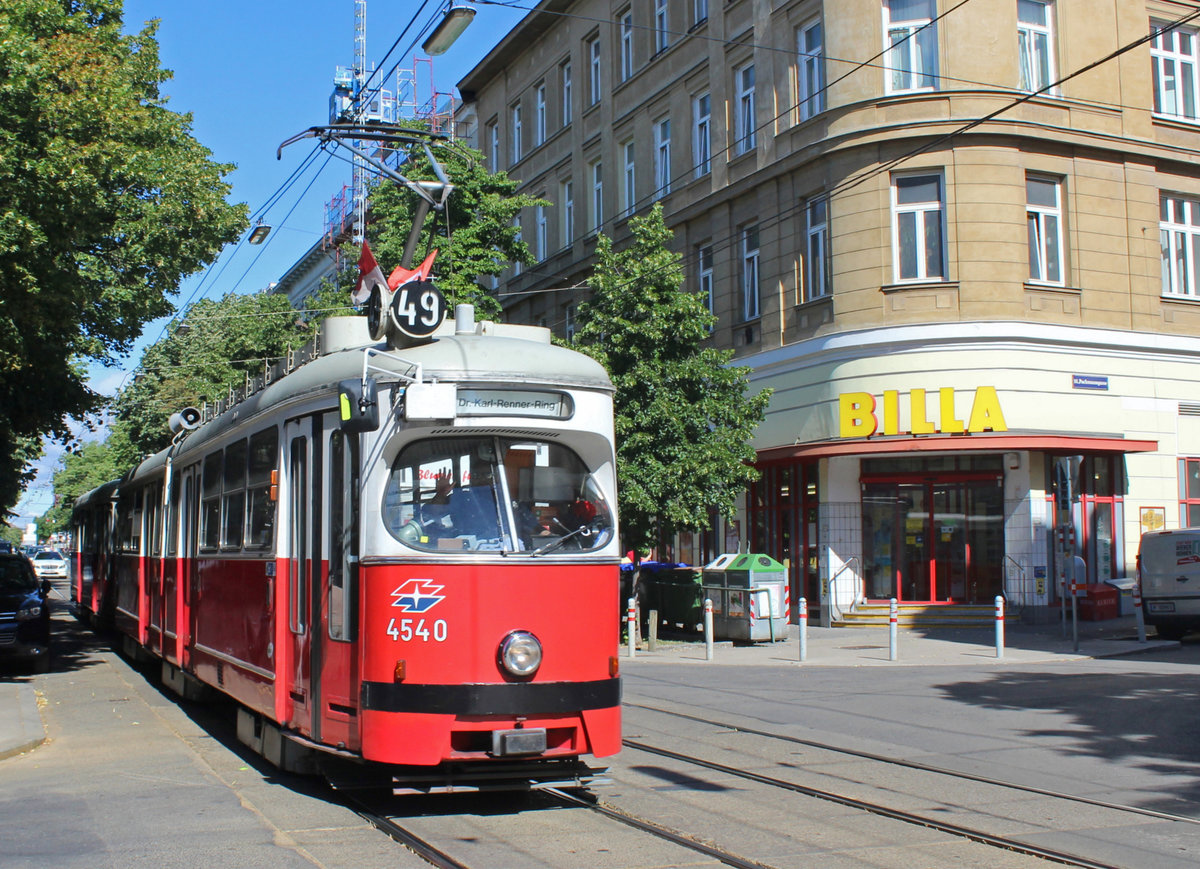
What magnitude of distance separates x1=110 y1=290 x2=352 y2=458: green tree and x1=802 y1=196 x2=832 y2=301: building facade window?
20.9m

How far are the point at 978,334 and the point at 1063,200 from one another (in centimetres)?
363

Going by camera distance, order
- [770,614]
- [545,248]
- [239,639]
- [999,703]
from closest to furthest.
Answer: [239,639] < [999,703] < [770,614] < [545,248]

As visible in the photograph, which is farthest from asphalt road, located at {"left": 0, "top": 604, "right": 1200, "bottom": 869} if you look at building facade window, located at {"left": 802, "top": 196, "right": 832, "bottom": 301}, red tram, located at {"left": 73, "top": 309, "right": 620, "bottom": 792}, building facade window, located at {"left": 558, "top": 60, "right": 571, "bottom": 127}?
building facade window, located at {"left": 558, "top": 60, "right": 571, "bottom": 127}

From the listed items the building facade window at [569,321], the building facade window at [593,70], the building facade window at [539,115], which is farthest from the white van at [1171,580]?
the building facade window at [539,115]

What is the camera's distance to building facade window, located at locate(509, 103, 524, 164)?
40.6m

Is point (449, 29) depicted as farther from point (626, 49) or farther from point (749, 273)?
point (626, 49)

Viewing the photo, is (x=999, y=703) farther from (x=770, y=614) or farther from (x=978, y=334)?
(x=978, y=334)

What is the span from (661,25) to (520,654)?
2687 centimetres

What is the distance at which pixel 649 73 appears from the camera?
31969 millimetres

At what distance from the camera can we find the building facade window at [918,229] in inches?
945

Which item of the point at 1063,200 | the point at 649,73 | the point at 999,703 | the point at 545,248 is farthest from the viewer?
the point at 545,248

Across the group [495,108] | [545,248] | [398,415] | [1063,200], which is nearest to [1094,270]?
[1063,200]

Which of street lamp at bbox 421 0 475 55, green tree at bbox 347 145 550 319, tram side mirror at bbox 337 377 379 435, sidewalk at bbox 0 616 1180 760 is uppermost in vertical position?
green tree at bbox 347 145 550 319

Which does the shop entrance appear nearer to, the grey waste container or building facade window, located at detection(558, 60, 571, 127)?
the grey waste container
